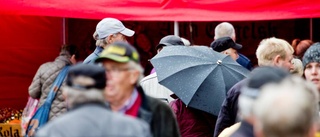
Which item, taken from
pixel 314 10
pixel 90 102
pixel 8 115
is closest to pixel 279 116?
pixel 90 102

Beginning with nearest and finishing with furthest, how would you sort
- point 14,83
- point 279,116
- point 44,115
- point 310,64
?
point 279,116
point 310,64
point 44,115
point 14,83

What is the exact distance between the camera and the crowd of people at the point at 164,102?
3816mm

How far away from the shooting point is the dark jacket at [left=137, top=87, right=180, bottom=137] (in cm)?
547

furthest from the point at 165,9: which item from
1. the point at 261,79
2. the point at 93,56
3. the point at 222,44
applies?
the point at 261,79

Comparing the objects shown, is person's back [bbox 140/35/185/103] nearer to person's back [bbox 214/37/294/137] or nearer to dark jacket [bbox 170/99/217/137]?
dark jacket [bbox 170/99/217/137]

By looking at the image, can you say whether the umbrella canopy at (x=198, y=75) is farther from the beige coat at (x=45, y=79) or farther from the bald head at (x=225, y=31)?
the beige coat at (x=45, y=79)

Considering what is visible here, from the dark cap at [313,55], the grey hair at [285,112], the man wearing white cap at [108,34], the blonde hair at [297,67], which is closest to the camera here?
the grey hair at [285,112]

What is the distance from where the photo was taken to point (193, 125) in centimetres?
760

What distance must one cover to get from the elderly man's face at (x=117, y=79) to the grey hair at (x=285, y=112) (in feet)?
5.07

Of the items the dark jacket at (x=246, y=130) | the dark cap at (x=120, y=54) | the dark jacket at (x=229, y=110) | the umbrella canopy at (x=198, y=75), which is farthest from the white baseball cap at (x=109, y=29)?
the dark jacket at (x=246, y=130)

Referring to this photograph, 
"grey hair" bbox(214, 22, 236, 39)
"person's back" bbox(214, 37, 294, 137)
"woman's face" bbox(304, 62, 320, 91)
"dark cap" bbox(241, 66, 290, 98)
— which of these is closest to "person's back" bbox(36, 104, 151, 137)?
"dark cap" bbox(241, 66, 290, 98)

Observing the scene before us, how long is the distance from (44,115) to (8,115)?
2777 millimetres

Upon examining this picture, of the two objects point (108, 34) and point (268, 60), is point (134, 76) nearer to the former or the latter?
point (268, 60)

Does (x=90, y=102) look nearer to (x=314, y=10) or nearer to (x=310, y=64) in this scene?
(x=310, y=64)
